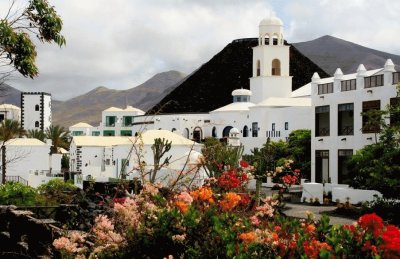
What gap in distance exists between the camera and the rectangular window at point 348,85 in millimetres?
37125

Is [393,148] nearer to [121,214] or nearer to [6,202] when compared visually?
[6,202]

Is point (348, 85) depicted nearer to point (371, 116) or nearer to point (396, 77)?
point (396, 77)

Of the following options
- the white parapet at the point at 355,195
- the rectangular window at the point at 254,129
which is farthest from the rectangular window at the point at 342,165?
the rectangular window at the point at 254,129

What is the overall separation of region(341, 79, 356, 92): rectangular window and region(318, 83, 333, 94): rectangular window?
4.23ft

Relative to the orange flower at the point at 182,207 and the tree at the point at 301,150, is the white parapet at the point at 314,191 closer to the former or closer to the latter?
the tree at the point at 301,150

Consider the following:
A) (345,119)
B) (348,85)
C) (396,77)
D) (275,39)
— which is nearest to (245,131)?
(275,39)

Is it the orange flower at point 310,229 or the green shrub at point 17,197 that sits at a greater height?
the orange flower at point 310,229

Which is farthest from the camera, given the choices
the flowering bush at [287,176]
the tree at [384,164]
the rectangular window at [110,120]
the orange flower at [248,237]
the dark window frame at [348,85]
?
the rectangular window at [110,120]

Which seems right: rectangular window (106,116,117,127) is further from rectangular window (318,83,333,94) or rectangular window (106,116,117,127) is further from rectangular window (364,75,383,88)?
rectangular window (364,75,383,88)

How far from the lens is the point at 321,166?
41.1m

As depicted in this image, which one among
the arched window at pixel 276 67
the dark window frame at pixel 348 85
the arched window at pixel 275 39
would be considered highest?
the arched window at pixel 275 39

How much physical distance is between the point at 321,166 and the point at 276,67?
31.4 m

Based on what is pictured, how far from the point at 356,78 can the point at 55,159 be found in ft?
92.5

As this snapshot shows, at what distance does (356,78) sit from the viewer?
36.7 meters
